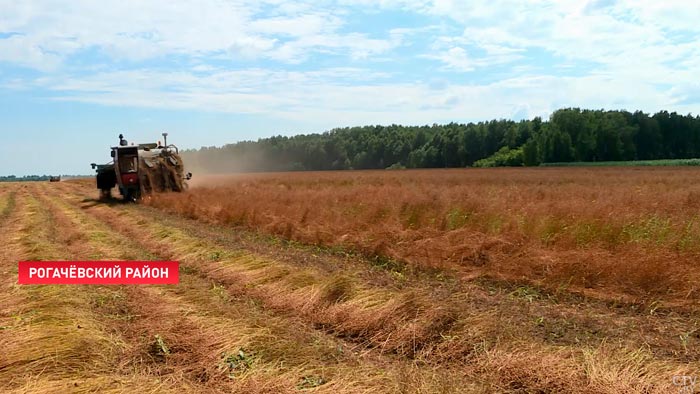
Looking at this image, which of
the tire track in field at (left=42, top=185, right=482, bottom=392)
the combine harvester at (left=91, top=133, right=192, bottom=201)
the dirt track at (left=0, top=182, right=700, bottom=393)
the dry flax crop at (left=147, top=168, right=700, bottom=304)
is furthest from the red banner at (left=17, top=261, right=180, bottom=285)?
the combine harvester at (left=91, top=133, right=192, bottom=201)

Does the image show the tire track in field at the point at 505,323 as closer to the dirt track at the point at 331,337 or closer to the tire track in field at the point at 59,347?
the dirt track at the point at 331,337

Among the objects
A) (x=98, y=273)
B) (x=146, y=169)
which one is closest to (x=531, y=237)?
(x=98, y=273)

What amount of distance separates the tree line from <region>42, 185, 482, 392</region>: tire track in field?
222ft

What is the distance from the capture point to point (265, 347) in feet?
16.2

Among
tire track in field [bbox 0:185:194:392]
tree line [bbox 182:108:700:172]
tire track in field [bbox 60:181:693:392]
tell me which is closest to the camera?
tire track in field [bbox 0:185:194:392]

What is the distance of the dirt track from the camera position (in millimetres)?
4246

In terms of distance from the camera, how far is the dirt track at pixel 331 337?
4246 mm

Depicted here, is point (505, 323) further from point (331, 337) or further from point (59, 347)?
point (59, 347)

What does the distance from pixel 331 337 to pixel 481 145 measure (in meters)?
111

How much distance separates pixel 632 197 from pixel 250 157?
409ft

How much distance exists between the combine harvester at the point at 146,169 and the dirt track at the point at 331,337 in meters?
17.3

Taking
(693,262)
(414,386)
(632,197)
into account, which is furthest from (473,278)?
(632,197)

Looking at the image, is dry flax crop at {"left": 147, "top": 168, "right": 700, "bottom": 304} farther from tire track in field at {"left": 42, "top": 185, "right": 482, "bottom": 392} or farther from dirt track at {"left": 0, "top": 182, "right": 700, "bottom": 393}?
tire track in field at {"left": 42, "top": 185, "right": 482, "bottom": 392}

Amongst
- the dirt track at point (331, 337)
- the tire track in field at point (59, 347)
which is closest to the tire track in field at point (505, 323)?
the dirt track at point (331, 337)
